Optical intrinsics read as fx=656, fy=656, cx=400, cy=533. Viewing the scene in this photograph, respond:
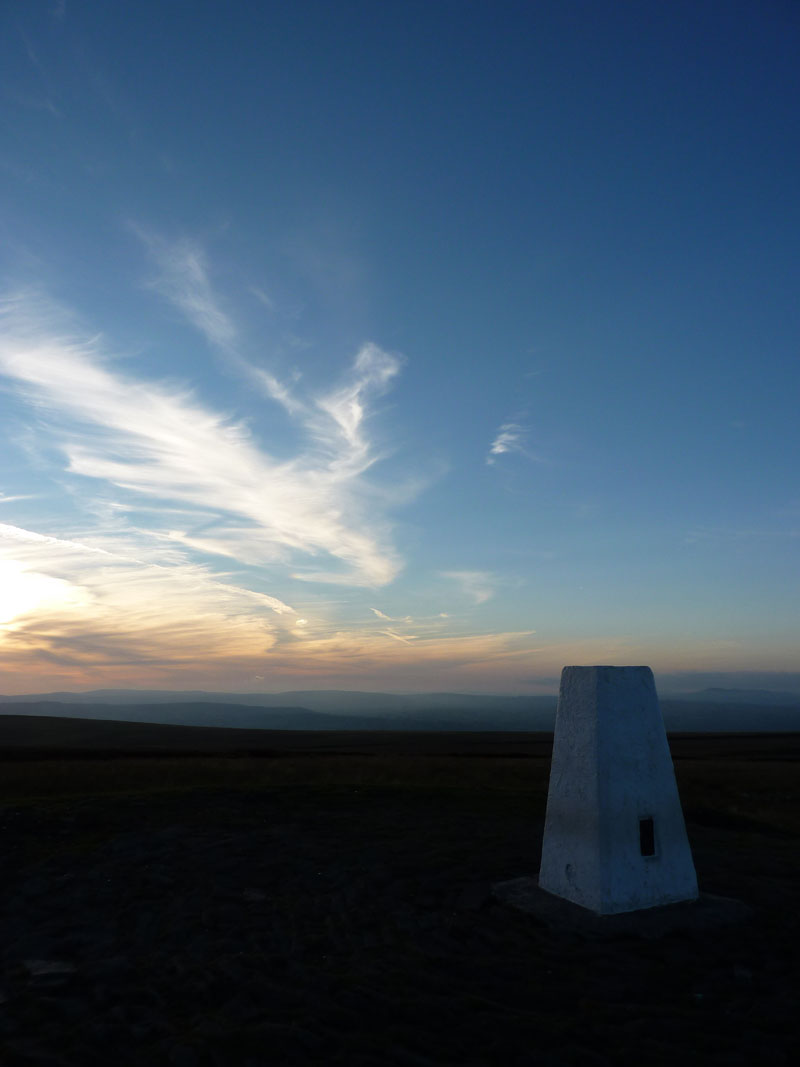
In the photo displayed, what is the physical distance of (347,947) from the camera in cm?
1058

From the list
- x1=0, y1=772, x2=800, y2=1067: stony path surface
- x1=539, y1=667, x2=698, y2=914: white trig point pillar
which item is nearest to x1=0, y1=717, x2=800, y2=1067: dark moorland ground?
x1=0, y1=772, x2=800, y2=1067: stony path surface

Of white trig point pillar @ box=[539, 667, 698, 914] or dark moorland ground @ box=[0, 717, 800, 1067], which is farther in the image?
white trig point pillar @ box=[539, 667, 698, 914]

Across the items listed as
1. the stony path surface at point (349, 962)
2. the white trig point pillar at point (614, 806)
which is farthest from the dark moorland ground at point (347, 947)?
the white trig point pillar at point (614, 806)

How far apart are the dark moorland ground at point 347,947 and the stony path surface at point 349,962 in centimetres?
4

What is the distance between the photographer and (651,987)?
29.7 feet

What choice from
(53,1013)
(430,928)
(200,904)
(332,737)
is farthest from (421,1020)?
(332,737)

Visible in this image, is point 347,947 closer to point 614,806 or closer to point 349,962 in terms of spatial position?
point 349,962

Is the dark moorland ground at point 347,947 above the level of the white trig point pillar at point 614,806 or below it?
below

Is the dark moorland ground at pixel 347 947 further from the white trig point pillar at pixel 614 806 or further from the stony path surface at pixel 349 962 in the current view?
the white trig point pillar at pixel 614 806

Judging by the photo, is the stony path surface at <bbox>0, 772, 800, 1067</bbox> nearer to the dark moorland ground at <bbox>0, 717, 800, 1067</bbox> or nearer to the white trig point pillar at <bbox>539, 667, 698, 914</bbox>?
the dark moorland ground at <bbox>0, 717, 800, 1067</bbox>

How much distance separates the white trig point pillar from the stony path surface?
1068 mm

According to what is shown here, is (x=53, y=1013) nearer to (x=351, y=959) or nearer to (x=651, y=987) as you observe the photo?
(x=351, y=959)

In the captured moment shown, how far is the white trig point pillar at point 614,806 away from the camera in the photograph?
1151cm

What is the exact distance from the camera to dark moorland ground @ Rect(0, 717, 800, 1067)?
7617 mm
